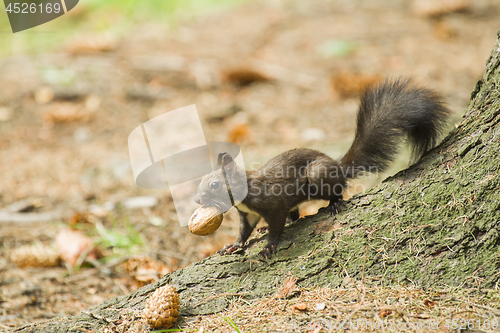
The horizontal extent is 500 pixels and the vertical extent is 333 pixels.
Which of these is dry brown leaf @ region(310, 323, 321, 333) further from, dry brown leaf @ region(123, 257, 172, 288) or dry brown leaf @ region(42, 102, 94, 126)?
dry brown leaf @ region(42, 102, 94, 126)

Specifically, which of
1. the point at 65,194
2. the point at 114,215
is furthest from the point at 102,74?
the point at 114,215

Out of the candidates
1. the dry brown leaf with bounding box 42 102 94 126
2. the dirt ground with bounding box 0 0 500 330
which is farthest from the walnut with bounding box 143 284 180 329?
the dry brown leaf with bounding box 42 102 94 126

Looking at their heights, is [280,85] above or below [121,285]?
above

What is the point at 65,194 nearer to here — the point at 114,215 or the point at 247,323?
the point at 114,215

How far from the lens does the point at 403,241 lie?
82.7 inches

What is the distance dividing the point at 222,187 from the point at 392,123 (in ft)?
4.25

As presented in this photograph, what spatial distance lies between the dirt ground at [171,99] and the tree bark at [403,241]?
1.03 m

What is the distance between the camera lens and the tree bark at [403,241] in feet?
6.41

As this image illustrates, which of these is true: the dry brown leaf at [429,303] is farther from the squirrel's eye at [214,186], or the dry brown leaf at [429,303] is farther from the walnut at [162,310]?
the squirrel's eye at [214,186]

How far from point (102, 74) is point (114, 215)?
161 inches

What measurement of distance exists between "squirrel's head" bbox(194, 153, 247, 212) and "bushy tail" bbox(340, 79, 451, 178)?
0.90 metres

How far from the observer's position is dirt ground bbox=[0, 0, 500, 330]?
347 centimetres

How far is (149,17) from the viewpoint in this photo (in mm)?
9766

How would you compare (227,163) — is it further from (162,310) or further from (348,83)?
(348,83)
